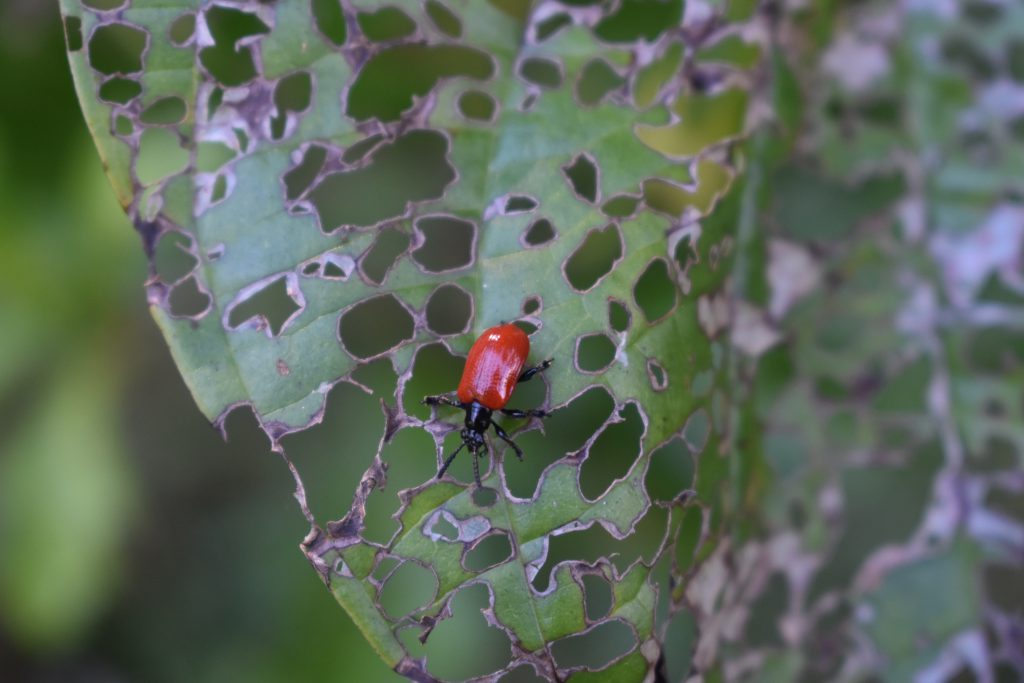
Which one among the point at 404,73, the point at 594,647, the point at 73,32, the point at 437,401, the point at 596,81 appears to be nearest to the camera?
the point at 73,32

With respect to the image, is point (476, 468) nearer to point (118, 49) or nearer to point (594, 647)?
point (594, 647)

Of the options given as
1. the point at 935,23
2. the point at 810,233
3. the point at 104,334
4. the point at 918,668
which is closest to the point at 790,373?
the point at 810,233

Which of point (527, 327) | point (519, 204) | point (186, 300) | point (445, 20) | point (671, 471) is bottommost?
point (186, 300)

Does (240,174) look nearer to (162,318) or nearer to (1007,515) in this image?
(162,318)

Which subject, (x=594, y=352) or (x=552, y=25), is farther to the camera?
(x=552, y=25)

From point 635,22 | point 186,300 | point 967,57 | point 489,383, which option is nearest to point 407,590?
point 489,383

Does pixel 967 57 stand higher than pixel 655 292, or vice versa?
pixel 967 57
